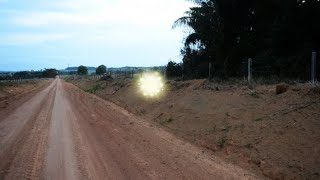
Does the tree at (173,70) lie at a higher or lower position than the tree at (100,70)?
higher

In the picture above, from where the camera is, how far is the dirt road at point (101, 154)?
9.16 meters

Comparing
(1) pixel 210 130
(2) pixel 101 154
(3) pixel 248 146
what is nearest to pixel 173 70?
(1) pixel 210 130

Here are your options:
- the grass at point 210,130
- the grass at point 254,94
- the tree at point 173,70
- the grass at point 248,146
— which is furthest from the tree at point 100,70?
the grass at point 248,146

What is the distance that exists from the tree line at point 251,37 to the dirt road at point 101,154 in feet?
36.0

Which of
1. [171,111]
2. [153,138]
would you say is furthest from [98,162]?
[171,111]

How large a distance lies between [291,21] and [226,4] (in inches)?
301

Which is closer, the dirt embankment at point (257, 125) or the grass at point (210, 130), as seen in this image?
the dirt embankment at point (257, 125)

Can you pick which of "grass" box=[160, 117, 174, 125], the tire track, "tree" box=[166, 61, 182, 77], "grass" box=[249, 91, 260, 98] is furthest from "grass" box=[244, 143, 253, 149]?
"tree" box=[166, 61, 182, 77]

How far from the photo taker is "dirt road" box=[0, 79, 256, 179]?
9.16 meters

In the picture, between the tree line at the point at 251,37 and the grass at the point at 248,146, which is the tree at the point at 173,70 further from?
the grass at the point at 248,146

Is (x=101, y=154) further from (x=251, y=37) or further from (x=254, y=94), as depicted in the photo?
(x=251, y=37)

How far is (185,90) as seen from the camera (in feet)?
80.6

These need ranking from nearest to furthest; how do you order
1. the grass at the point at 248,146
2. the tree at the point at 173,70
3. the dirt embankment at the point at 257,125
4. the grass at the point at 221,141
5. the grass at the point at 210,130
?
the dirt embankment at the point at 257,125 → the grass at the point at 248,146 → the grass at the point at 221,141 → the grass at the point at 210,130 → the tree at the point at 173,70

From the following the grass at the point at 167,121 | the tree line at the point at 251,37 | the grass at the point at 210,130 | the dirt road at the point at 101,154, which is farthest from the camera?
the tree line at the point at 251,37
